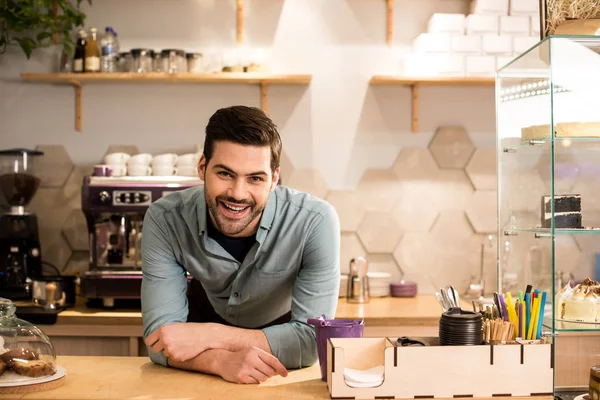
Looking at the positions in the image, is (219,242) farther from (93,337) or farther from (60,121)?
(60,121)

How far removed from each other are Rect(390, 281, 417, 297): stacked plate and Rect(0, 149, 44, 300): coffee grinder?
1836 mm

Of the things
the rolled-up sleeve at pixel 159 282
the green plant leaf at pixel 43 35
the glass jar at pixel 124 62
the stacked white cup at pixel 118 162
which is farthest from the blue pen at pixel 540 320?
the green plant leaf at pixel 43 35

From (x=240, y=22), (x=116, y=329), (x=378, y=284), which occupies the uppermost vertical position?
(x=240, y=22)

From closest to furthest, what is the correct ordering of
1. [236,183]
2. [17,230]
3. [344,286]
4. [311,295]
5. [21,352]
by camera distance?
[21,352]
[236,183]
[311,295]
[17,230]
[344,286]

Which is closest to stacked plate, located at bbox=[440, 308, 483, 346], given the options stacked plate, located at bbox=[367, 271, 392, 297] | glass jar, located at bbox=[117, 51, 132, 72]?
stacked plate, located at bbox=[367, 271, 392, 297]

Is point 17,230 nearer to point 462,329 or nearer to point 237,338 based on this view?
point 237,338

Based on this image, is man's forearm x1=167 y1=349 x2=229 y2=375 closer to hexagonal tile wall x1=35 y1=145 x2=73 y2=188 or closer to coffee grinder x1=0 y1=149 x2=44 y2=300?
coffee grinder x1=0 y1=149 x2=44 y2=300

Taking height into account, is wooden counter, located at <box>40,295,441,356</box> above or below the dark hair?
→ below

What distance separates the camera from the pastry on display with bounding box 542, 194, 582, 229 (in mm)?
1785

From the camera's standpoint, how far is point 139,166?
11.3ft

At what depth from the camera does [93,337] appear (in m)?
3.16

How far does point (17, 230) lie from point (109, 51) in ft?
3.43

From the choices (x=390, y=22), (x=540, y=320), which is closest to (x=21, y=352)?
(x=540, y=320)

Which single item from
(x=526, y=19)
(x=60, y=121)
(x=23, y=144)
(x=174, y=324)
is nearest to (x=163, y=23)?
(x=60, y=121)
